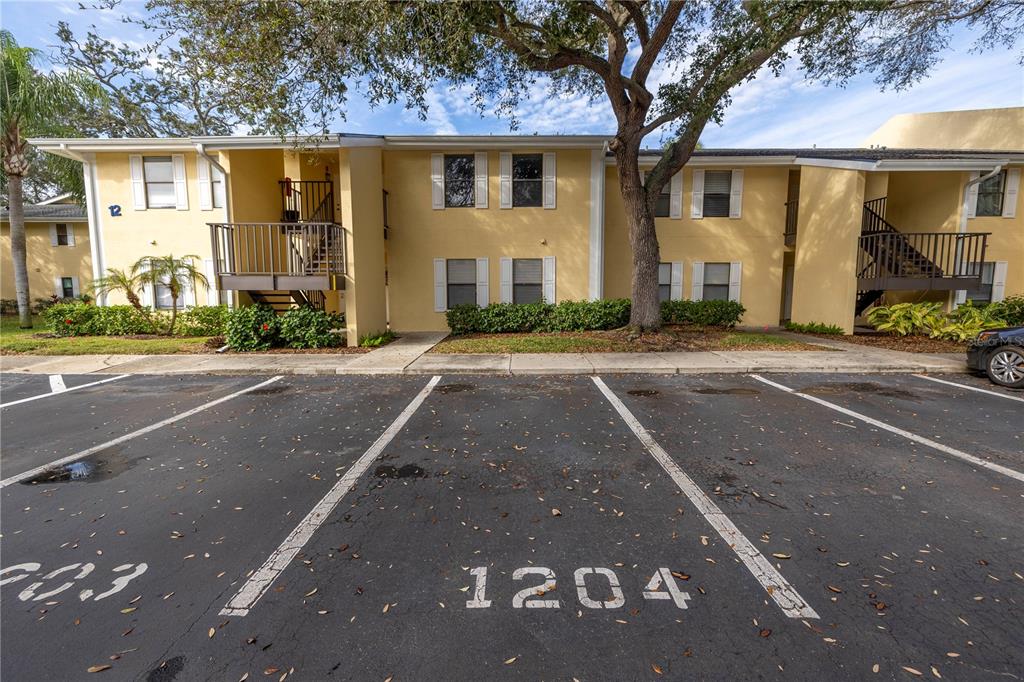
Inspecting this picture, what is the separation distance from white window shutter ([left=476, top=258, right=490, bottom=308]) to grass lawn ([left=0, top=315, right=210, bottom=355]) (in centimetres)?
727

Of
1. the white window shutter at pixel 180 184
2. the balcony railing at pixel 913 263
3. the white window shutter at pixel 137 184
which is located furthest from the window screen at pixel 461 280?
the balcony railing at pixel 913 263

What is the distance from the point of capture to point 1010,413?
5793 millimetres

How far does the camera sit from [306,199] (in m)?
13.4

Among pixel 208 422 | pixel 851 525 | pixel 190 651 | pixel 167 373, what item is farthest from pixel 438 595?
pixel 167 373

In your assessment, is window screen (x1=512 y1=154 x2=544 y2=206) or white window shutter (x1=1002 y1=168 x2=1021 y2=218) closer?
white window shutter (x1=1002 y1=168 x2=1021 y2=218)

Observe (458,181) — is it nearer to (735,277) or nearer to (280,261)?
(280,261)

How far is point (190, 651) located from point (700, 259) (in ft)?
A: 49.2

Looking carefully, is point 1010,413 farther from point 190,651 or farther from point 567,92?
point 567,92

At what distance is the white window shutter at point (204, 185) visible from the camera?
1306 centimetres

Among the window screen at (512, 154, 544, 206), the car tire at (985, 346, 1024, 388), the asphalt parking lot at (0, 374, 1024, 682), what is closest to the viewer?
the asphalt parking lot at (0, 374, 1024, 682)

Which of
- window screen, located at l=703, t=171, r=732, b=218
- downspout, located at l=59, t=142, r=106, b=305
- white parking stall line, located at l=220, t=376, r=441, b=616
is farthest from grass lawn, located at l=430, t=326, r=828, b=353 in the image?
downspout, located at l=59, t=142, r=106, b=305

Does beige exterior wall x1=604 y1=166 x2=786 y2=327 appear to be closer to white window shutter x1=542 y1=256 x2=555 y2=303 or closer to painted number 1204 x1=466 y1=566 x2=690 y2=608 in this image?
white window shutter x1=542 y1=256 x2=555 y2=303

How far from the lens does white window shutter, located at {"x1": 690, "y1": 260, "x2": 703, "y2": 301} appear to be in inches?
563

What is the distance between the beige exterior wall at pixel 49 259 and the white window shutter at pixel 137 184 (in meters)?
11.1
